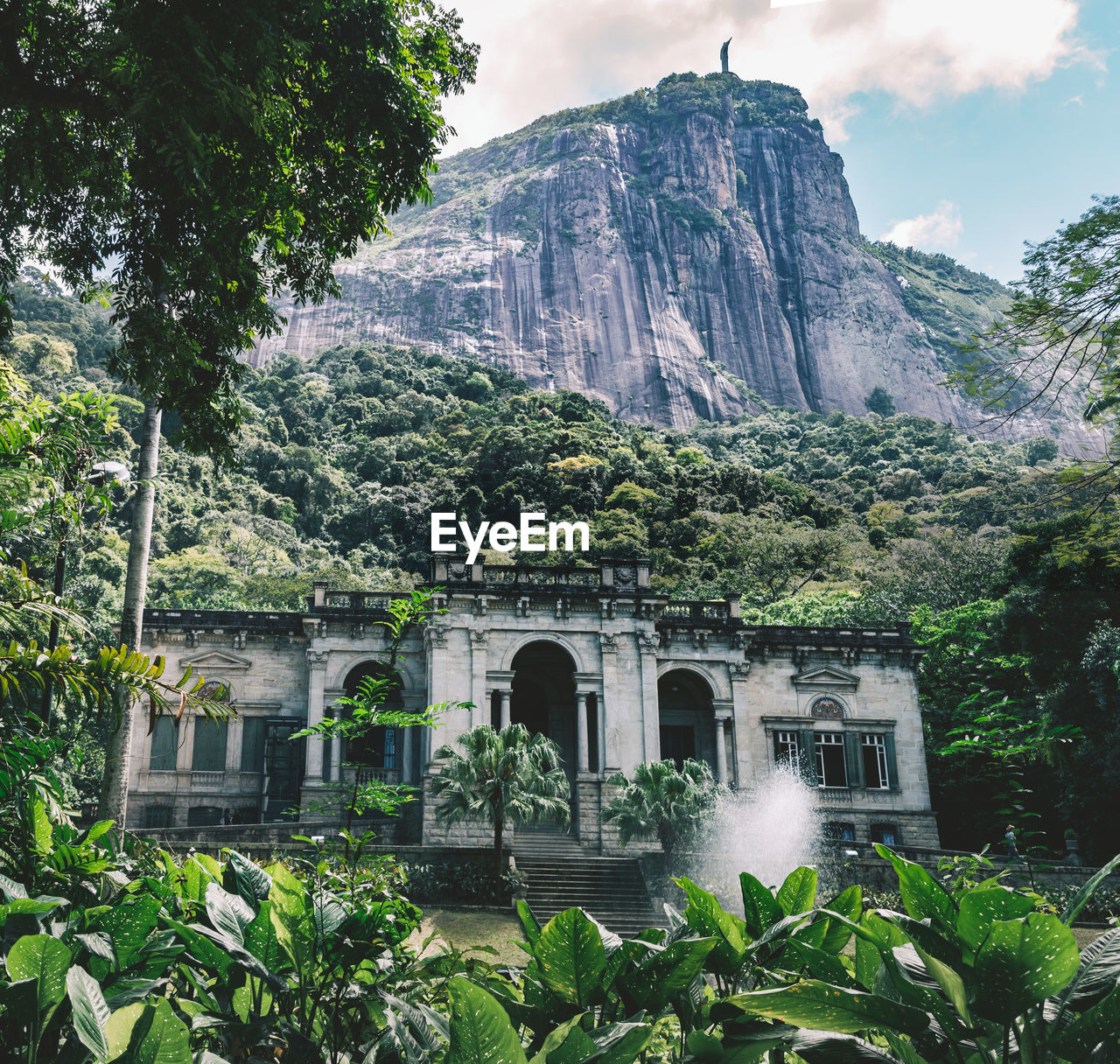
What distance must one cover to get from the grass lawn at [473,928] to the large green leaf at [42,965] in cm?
1451

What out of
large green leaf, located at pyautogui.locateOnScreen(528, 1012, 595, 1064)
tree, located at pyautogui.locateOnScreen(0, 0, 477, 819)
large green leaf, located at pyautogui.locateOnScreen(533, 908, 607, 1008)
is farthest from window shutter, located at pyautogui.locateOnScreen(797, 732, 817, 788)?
large green leaf, located at pyautogui.locateOnScreen(528, 1012, 595, 1064)

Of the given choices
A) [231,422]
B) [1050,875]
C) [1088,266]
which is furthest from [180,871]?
[1050,875]

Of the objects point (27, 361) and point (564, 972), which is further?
point (27, 361)

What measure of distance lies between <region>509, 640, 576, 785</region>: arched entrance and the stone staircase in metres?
5.48

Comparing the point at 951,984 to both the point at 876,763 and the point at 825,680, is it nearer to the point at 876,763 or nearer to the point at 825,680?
the point at 825,680

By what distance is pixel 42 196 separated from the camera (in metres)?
6.71

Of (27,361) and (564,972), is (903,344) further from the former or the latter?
(564,972)

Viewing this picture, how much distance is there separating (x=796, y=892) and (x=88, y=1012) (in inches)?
82.7

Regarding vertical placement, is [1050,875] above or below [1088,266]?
below

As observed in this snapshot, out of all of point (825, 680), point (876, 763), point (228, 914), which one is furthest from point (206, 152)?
point (876, 763)

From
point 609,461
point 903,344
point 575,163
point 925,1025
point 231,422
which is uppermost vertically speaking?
point 575,163

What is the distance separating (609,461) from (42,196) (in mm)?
50885

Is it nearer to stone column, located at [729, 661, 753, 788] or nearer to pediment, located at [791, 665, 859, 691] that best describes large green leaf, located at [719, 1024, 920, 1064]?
stone column, located at [729, 661, 753, 788]

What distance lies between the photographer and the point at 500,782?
66.8 feet
